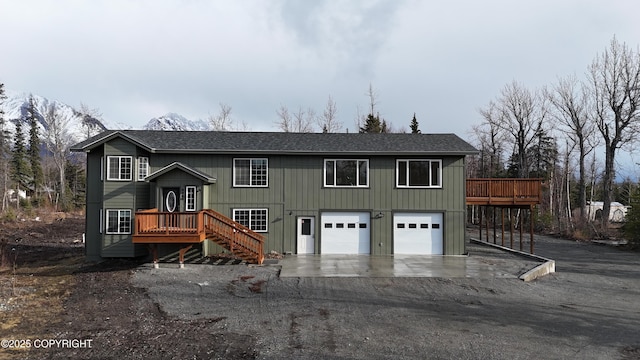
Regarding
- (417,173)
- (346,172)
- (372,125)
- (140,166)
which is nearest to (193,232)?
(140,166)

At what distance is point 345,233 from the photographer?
757 inches

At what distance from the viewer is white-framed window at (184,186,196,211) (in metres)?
17.8

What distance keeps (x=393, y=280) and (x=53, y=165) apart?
62.9 m

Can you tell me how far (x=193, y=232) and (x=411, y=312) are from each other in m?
9.40

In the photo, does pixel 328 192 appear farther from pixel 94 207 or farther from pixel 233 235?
pixel 94 207

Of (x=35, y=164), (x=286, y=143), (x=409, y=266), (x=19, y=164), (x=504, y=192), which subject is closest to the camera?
(x=409, y=266)

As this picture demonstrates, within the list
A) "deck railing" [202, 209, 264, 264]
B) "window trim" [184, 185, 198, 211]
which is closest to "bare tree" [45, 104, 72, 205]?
"window trim" [184, 185, 198, 211]

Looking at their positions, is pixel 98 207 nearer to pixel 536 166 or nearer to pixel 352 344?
pixel 352 344

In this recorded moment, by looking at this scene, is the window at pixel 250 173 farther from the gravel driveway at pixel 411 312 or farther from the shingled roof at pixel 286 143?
the gravel driveway at pixel 411 312

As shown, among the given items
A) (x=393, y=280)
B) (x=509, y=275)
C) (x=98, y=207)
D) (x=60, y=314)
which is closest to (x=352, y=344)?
(x=393, y=280)

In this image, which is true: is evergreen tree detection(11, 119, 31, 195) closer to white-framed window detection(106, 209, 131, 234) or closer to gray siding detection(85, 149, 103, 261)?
gray siding detection(85, 149, 103, 261)

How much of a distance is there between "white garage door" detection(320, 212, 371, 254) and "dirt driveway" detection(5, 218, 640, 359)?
14.6 feet

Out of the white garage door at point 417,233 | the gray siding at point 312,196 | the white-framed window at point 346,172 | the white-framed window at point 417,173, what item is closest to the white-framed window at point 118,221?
the gray siding at point 312,196

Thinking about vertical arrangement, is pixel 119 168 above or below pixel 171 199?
above
